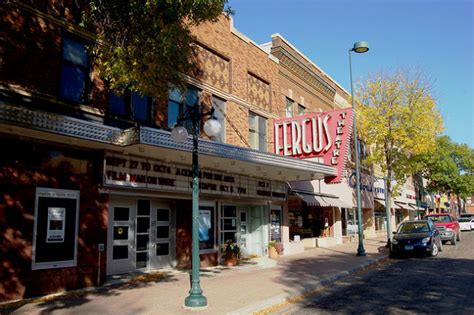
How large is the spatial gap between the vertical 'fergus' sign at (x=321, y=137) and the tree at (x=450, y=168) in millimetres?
37988

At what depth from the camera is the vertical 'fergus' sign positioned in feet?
53.8

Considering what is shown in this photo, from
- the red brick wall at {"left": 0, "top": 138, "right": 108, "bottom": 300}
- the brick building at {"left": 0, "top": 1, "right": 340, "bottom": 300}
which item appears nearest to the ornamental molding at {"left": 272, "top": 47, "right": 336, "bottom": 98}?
the brick building at {"left": 0, "top": 1, "right": 340, "bottom": 300}

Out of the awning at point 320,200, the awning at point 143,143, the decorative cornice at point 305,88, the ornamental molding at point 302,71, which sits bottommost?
the awning at point 320,200

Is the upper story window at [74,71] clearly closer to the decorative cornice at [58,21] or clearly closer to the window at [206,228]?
the decorative cornice at [58,21]

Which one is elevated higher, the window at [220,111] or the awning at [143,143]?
the window at [220,111]

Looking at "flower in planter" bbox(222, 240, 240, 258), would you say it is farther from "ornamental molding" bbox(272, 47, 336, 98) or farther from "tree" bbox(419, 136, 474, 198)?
"tree" bbox(419, 136, 474, 198)

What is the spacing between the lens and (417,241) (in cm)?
1700

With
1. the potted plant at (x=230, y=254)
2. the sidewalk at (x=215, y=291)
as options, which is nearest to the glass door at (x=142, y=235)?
the sidewalk at (x=215, y=291)

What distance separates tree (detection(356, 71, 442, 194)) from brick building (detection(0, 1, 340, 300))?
9119 mm

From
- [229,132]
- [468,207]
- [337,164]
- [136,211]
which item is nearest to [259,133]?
[229,132]

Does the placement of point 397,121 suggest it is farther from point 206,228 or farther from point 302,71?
point 206,228

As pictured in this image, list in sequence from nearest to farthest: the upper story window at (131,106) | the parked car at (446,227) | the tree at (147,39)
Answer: the tree at (147,39) < the upper story window at (131,106) < the parked car at (446,227)

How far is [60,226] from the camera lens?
1025 centimetres

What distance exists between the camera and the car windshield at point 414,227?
59.0 ft
